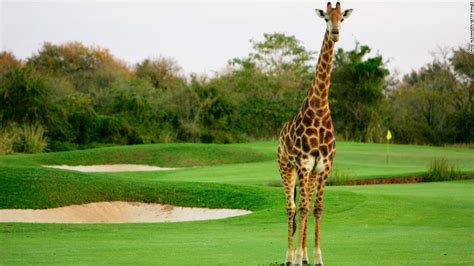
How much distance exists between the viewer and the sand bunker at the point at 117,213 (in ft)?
67.4

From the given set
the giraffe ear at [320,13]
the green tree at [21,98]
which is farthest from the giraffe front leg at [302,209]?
the green tree at [21,98]

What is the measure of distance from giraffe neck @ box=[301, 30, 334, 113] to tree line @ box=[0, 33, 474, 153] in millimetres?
29951

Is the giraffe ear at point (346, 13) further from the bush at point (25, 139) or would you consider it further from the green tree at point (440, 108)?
the green tree at point (440, 108)

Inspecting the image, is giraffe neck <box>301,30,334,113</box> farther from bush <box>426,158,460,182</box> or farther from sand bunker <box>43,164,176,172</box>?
sand bunker <box>43,164,176,172</box>

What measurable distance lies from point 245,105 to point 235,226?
37583mm

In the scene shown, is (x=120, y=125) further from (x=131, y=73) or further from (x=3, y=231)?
(x=131, y=73)

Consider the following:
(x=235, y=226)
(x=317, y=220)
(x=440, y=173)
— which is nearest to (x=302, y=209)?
(x=317, y=220)

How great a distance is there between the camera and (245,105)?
54719 millimetres

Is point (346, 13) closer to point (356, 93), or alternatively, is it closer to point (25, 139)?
point (25, 139)

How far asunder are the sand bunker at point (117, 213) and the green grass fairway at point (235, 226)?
254 mm

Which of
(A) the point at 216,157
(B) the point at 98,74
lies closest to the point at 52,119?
(A) the point at 216,157

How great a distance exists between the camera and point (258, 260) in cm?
1128

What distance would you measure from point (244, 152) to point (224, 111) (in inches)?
511

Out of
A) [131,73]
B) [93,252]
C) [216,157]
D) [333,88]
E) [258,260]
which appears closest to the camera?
[258,260]
